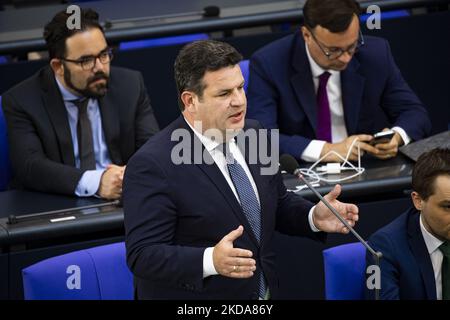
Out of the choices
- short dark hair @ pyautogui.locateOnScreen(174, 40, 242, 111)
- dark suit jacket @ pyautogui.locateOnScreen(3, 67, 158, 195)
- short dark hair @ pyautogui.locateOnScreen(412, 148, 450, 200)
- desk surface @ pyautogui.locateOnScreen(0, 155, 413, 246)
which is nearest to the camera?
short dark hair @ pyautogui.locateOnScreen(174, 40, 242, 111)

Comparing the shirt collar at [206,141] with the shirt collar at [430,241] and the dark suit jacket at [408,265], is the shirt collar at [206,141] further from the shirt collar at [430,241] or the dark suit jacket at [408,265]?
the shirt collar at [430,241]

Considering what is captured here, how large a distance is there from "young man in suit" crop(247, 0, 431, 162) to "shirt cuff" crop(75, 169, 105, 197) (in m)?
0.66

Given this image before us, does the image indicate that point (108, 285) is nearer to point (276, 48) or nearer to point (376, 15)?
point (276, 48)

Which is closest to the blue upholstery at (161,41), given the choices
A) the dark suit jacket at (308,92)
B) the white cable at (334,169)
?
the dark suit jacket at (308,92)

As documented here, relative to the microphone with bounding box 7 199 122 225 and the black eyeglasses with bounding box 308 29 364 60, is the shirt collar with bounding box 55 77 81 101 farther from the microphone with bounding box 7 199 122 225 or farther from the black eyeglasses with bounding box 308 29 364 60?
the black eyeglasses with bounding box 308 29 364 60

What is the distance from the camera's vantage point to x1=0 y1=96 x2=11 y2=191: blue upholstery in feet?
12.5

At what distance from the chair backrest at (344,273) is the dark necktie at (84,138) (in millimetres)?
1284

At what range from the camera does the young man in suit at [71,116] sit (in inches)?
142

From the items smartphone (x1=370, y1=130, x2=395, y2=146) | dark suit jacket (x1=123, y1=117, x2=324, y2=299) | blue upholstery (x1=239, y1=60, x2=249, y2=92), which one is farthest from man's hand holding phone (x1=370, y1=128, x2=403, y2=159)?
dark suit jacket (x1=123, y1=117, x2=324, y2=299)

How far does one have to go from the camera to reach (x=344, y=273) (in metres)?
2.74

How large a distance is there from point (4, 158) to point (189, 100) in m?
1.55

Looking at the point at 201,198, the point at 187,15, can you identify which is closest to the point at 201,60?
the point at 201,198

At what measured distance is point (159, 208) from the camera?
2432 mm
